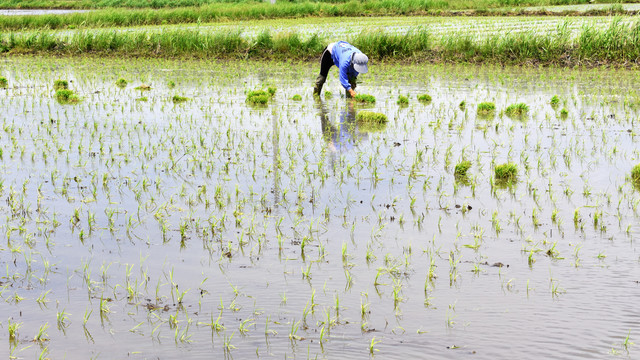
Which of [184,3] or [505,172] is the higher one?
[184,3]

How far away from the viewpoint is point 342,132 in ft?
29.2

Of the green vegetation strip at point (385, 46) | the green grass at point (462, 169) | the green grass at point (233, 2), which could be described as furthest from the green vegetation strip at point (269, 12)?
the green grass at point (462, 169)

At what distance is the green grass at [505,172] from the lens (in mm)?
6648

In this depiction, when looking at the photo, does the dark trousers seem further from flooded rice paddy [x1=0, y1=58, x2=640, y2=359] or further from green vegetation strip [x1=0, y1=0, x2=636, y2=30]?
green vegetation strip [x1=0, y1=0, x2=636, y2=30]

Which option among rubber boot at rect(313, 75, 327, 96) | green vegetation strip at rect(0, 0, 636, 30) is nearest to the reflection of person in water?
rubber boot at rect(313, 75, 327, 96)

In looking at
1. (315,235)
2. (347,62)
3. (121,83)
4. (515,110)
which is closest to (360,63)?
(347,62)

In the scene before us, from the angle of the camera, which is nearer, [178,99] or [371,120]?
[371,120]

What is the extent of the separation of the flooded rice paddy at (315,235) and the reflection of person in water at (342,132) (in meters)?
0.04

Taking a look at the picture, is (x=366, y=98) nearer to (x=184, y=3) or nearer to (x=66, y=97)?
(x=66, y=97)

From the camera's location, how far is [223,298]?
403 centimetres

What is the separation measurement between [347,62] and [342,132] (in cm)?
183

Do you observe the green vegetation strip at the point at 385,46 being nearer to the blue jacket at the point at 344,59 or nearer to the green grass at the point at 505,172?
the blue jacket at the point at 344,59

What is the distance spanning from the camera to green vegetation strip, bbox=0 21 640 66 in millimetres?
16406

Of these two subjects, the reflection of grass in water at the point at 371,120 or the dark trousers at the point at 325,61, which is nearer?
the reflection of grass in water at the point at 371,120
